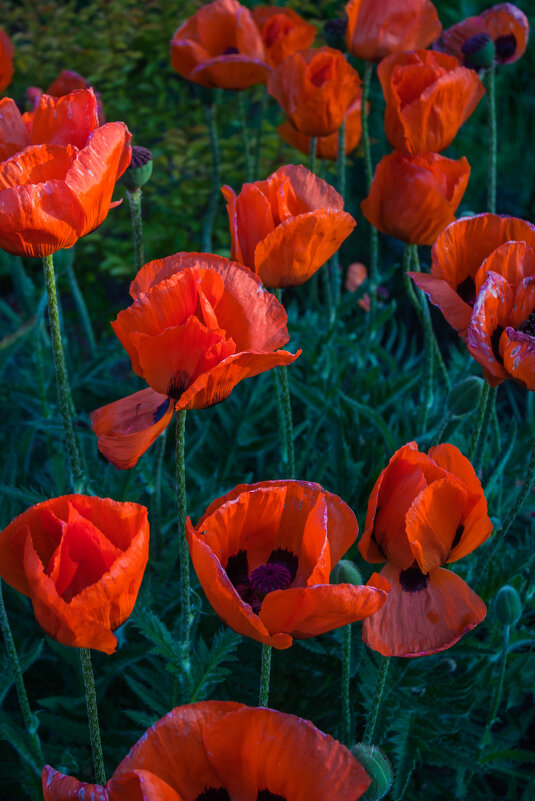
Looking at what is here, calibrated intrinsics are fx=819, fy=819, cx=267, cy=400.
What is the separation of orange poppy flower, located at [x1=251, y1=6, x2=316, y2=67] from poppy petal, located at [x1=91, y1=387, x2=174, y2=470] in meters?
1.17

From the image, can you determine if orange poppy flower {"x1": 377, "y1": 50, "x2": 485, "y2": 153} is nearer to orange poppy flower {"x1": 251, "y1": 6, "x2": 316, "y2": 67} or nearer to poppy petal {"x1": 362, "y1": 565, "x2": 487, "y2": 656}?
orange poppy flower {"x1": 251, "y1": 6, "x2": 316, "y2": 67}

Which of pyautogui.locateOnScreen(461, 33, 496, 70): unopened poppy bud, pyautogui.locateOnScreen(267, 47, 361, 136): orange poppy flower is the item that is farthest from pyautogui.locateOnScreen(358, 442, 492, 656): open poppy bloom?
pyautogui.locateOnScreen(461, 33, 496, 70): unopened poppy bud

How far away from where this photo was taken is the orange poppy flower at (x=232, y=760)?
0.57m

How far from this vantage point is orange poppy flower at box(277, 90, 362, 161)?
1788 millimetres

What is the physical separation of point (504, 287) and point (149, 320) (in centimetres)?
39

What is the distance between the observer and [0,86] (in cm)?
171

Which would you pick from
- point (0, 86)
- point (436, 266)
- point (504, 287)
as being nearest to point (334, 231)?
point (436, 266)

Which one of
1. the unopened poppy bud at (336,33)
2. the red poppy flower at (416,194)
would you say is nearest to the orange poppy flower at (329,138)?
the unopened poppy bud at (336,33)

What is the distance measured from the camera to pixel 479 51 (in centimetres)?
156

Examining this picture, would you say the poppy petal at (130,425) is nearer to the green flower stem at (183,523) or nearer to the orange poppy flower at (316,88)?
the green flower stem at (183,523)

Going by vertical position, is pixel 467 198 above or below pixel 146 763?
→ below

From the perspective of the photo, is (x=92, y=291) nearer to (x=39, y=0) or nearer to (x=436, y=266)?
(x=39, y=0)

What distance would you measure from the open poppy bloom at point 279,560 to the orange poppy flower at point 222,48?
3.77 feet

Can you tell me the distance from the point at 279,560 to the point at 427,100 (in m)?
0.85
